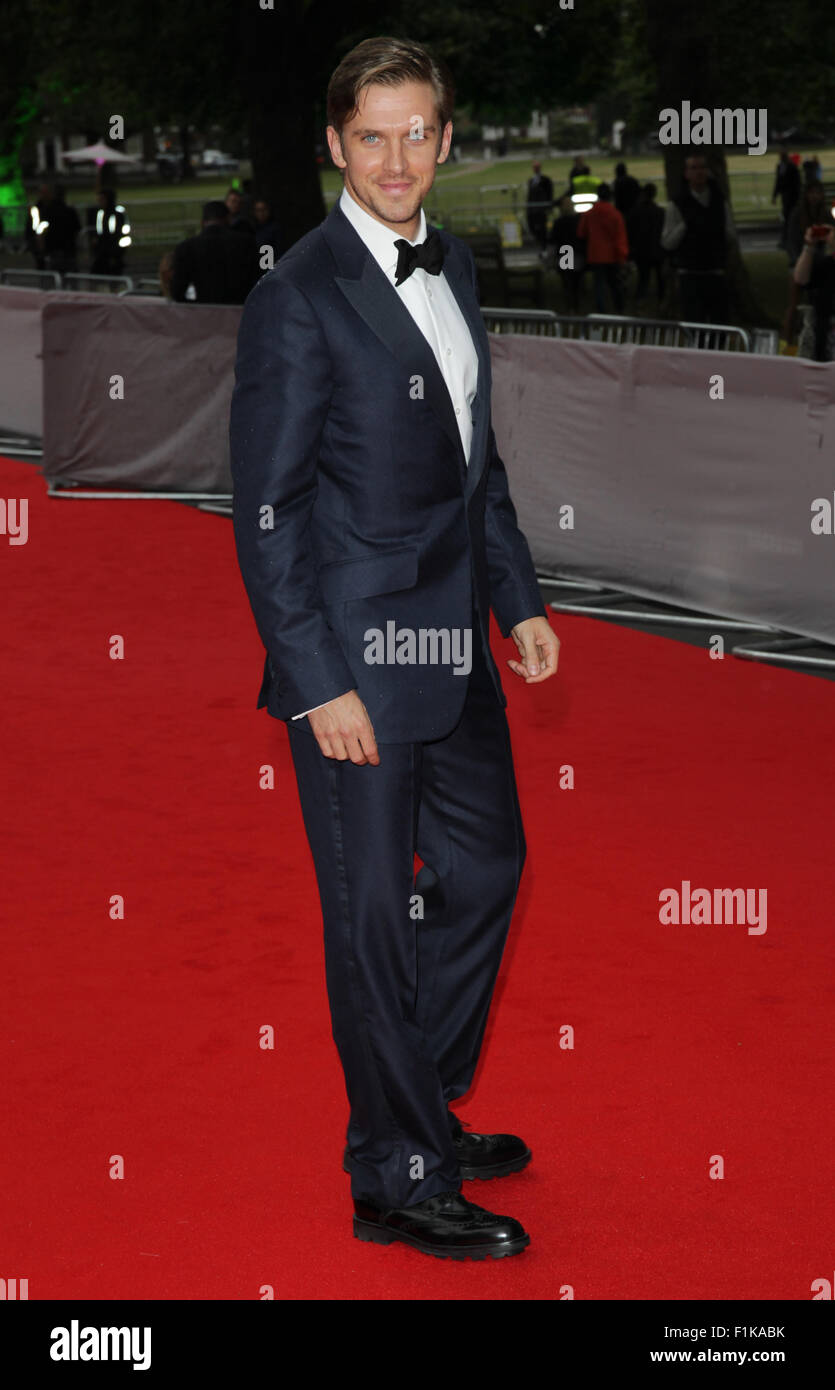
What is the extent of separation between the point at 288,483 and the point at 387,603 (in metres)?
0.31

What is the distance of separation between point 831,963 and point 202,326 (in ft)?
31.8

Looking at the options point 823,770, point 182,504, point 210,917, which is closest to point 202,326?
point 182,504

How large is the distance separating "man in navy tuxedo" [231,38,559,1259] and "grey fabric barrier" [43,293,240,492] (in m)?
10.4

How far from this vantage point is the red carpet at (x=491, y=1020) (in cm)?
403

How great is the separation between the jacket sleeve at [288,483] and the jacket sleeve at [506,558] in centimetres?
59

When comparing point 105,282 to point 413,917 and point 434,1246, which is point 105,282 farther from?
point 434,1246

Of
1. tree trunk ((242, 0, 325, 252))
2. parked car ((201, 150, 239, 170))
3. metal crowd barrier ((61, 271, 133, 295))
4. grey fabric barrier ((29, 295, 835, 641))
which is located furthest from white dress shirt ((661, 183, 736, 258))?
parked car ((201, 150, 239, 170))

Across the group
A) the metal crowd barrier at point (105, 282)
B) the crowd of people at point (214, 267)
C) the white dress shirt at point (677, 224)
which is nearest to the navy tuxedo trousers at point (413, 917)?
the crowd of people at point (214, 267)

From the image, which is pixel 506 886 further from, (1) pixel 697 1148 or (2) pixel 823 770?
(2) pixel 823 770

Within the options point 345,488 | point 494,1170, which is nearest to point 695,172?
point 494,1170

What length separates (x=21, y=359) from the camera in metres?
17.3

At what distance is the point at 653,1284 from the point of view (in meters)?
3.86

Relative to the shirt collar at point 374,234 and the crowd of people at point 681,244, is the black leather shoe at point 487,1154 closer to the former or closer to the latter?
the shirt collar at point 374,234

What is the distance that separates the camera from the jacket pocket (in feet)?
12.3
